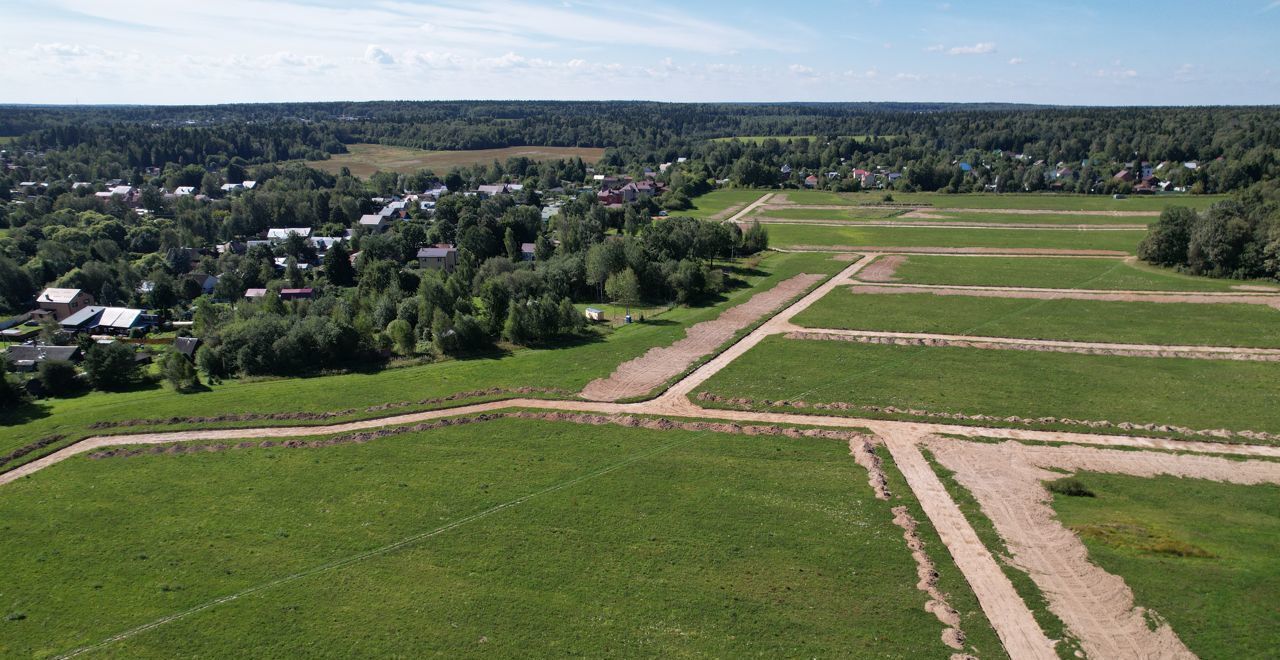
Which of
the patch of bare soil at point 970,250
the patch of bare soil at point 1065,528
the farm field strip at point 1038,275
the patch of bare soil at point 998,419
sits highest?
the patch of bare soil at point 970,250

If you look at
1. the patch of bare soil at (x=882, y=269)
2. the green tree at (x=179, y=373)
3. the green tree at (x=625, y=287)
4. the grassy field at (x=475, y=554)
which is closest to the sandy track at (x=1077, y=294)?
the patch of bare soil at (x=882, y=269)

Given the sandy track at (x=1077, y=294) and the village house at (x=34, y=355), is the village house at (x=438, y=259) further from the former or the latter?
the sandy track at (x=1077, y=294)

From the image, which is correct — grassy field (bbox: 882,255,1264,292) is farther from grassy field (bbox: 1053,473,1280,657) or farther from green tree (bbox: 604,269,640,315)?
grassy field (bbox: 1053,473,1280,657)

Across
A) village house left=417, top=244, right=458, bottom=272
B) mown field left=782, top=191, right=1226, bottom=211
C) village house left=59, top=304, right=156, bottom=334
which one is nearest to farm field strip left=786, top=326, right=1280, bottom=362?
village house left=417, top=244, right=458, bottom=272

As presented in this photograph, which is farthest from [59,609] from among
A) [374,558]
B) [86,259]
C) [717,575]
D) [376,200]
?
[376,200]

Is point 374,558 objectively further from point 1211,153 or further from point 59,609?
point 1211,153
